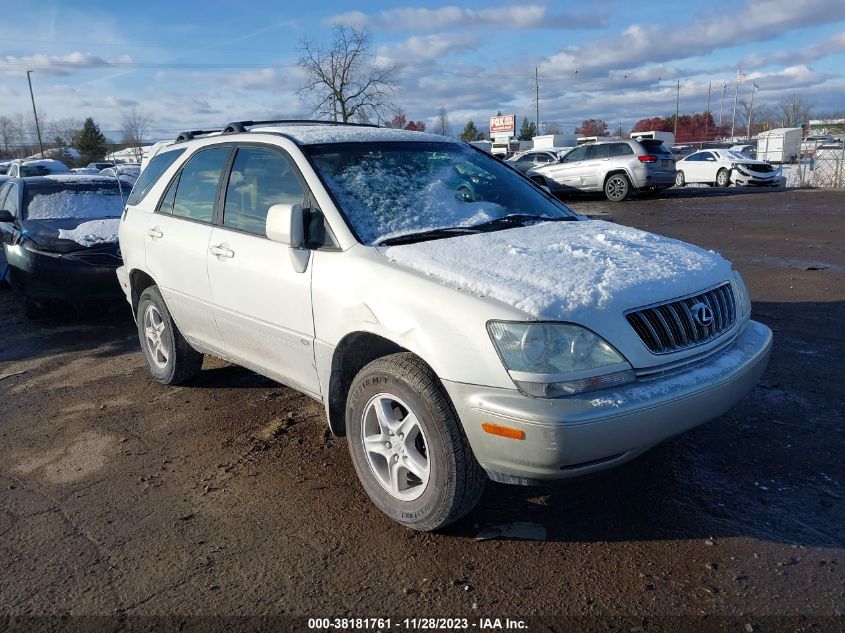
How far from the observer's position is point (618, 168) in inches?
795

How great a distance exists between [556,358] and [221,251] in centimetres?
231

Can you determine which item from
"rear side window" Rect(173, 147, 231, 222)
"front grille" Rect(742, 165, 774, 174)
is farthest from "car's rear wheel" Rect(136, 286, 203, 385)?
"front grille" Rect(742, 165, 774, 174)

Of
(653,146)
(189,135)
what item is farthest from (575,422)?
(653,146)

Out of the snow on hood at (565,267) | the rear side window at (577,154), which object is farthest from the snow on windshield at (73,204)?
the rear side window at (577,154)

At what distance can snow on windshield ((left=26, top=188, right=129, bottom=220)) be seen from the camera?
805 centimetres

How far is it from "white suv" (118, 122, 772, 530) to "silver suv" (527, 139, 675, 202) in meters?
16.4

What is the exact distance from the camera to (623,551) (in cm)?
296

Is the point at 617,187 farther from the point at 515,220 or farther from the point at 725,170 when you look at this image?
the point at 515,220

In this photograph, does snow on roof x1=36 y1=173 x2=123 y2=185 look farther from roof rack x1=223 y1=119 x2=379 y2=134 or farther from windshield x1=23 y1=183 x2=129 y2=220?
roof rack x1=223 y1=119 x2=379 y2=134

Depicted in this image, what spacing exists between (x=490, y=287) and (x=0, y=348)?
5793mm

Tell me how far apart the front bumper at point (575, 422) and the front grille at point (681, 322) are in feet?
0.48

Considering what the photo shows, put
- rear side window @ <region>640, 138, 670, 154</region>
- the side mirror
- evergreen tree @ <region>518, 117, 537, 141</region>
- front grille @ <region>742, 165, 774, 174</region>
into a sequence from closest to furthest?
1. the side mirror
2. rear side window @ <region>640, 138, 670, 154</region>
3. front grille @ <region>742, 165, 774, 174</region>
4. evergreen tree @ <region>518, 117, 537, 141</region>

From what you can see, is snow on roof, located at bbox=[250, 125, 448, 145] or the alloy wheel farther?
snow on roof, located at bbox=[250, 125, 448, 145]

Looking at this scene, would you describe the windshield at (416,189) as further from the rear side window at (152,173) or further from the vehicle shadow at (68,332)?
the vehicle shadow at (68,332)
